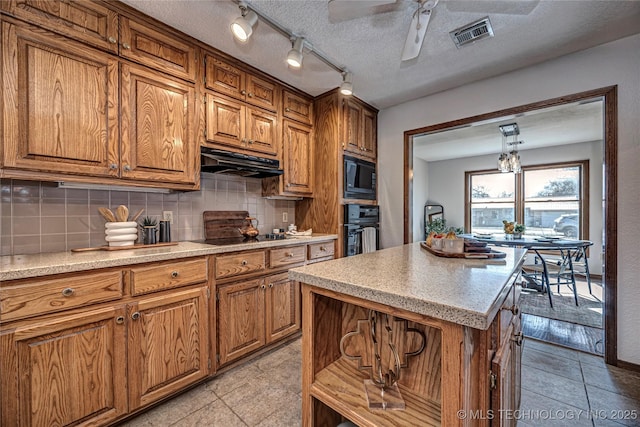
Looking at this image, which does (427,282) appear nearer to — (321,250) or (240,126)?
(321,250)

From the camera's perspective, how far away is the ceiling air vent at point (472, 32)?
5.83ft

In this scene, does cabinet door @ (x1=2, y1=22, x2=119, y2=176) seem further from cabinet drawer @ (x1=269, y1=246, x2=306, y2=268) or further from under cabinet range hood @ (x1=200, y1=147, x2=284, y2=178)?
cabinet drawer @ (x1=269, y1=246, x2=306, y2=268)

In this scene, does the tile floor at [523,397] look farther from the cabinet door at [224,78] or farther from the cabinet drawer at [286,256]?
the cabinet door at [224,78]

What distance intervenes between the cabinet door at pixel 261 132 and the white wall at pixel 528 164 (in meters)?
4.46

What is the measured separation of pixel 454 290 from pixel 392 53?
6.81ft

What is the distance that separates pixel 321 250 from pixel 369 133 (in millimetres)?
1626

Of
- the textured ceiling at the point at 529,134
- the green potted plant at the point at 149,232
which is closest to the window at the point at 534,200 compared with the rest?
the textured ceiling at the point at 529,134

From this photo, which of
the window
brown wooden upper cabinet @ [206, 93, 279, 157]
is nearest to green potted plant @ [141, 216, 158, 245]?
brown wooden upper cabinet @ [206, 93, 279, 157]

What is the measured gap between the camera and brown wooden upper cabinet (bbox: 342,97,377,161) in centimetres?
287

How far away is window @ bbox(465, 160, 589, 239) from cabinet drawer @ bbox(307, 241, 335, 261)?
475cm

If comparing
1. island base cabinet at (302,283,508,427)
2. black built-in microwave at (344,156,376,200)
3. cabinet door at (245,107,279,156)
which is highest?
cabinet door at (245,107,279,156)

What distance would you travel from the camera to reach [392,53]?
2.15 meters

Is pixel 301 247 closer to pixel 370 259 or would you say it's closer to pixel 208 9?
pixel 370 259

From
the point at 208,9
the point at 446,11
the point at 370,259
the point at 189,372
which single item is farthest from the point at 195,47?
the point at 189,372
